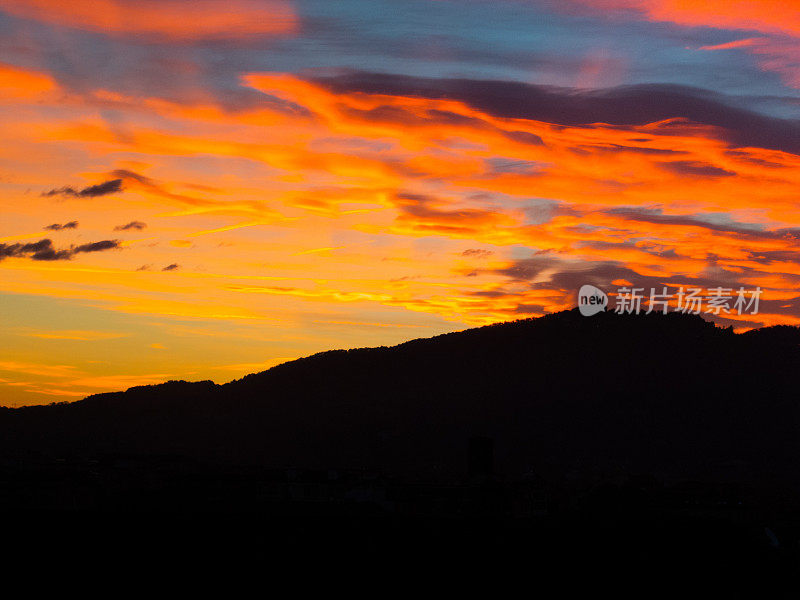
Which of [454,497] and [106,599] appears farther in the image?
[454,497]

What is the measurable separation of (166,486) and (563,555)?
66320 mm

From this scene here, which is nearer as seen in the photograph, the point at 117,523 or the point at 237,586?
the point at 237,586

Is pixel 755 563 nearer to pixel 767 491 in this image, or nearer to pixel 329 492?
pixel 329 492

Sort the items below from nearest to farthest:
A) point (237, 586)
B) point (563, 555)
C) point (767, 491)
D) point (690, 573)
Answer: point (237, 586) → point (690, 573) → point (563, 555) → point (767, 491)

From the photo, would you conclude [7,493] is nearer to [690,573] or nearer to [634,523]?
[634,523]

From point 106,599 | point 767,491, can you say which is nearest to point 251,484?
point 106,599

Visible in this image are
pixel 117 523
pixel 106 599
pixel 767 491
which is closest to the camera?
pixel 106 599

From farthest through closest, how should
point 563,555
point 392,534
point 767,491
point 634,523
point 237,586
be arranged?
point 767,491, point 634,523, point 392,534, point 563,555, point 237,586

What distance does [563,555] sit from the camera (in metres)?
82.6

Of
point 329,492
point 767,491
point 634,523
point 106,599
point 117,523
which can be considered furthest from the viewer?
point 767,491

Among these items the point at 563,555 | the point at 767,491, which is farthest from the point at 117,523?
the point at 767,491

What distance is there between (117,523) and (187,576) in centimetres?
3267

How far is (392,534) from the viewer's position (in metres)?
96.6

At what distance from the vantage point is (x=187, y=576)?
59719mm
